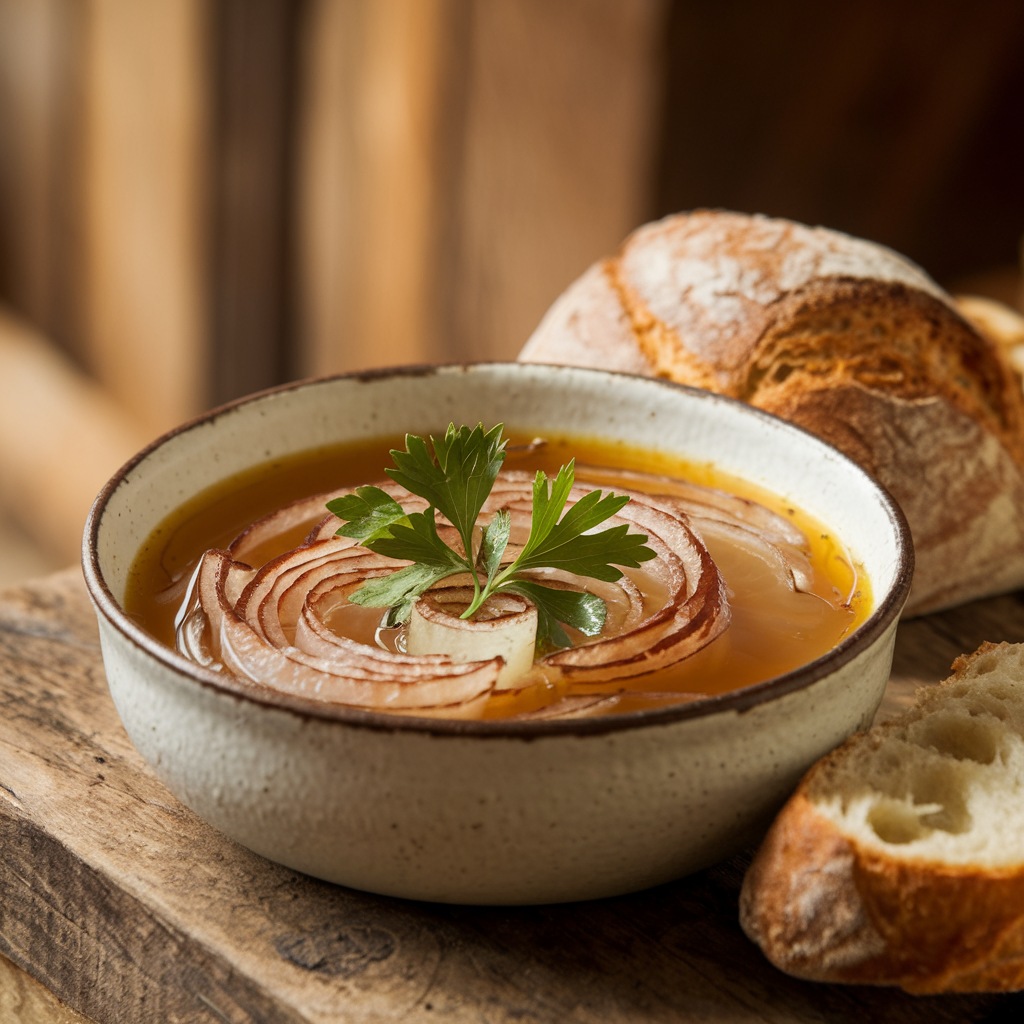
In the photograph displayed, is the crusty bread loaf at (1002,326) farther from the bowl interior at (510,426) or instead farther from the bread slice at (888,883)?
the bread slice at (888,883)

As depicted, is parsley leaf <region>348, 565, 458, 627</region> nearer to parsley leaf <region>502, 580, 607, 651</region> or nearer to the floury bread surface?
parsley leaf <region>502, 580, 607, 651</region>

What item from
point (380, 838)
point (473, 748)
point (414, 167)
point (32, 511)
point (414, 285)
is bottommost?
point (32, 511)

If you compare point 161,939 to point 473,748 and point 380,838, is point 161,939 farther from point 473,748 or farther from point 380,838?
point 473,748

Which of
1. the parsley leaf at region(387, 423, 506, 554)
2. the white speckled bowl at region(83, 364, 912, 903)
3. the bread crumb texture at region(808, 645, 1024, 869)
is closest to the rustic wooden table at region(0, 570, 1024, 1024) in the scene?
the white speckled bowl at region(83, 364, 912, 903)

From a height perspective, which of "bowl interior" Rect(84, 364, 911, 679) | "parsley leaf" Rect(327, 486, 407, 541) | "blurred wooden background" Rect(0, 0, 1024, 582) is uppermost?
"parsley leaf" Rect(327, 486, 407, 541)

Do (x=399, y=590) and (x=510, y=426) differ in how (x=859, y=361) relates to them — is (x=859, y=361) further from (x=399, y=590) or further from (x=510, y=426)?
(x=399, y=590)

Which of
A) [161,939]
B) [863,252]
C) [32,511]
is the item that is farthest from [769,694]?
[32,511]

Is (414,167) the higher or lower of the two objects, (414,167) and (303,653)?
the lower
